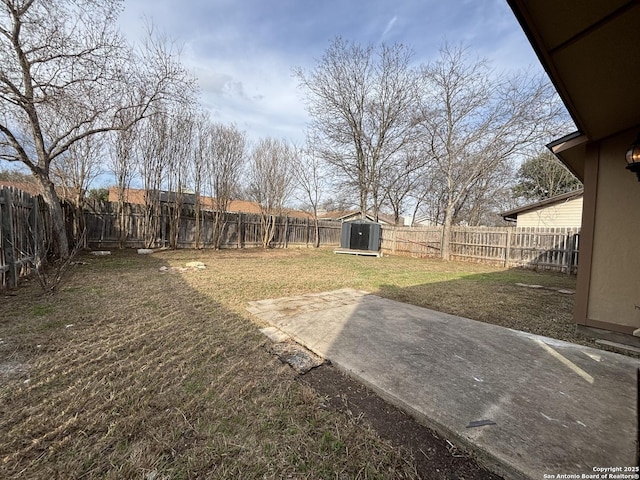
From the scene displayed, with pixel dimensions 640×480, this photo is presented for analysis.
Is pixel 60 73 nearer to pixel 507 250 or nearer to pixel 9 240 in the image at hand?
pixel 9 240

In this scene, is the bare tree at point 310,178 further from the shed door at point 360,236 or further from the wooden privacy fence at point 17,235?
the wooden privacy fence at point 17,235

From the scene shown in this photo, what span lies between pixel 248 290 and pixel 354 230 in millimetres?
8567

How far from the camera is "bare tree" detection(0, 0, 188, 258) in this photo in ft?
18.1

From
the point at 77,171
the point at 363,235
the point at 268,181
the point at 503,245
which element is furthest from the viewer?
the point at 268,181

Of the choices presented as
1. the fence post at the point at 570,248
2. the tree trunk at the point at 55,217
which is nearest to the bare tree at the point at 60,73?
the tree trunk at the point at 55,217

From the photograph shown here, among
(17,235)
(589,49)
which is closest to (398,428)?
(589,49)

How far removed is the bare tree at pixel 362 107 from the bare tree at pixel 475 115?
1.57 m

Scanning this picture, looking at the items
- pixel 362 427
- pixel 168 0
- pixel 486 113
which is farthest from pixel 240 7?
pixel 486 113

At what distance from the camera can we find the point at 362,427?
153 cm

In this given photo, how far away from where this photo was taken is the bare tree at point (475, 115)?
9570 mm

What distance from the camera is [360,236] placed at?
12.5m

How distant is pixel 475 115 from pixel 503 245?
5390 millimetres

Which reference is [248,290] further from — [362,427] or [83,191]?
[83,191]

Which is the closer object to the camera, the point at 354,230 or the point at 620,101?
the point at 620,101
